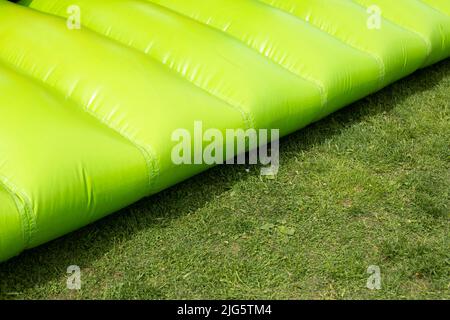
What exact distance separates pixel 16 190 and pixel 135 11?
4.94ft

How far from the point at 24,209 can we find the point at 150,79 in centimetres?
93

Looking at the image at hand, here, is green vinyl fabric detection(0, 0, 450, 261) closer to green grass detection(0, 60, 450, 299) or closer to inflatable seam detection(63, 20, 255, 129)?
inflatable seam detection(63, 20, 255, 129)

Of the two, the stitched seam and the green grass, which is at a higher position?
the stitched seam

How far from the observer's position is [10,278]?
2.36 m

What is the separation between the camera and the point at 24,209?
2.28m

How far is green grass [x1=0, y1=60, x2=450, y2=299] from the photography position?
7.95 ft

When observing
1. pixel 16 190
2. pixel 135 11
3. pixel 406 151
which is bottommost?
pixel 16 190

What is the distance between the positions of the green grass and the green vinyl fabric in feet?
0.45

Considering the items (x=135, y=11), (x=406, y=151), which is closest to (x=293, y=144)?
(x=406, y=151)

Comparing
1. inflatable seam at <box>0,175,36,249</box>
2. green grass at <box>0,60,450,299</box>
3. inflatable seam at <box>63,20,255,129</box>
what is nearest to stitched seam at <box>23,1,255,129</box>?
inflatable seam at <box>63,20,255,129</box>

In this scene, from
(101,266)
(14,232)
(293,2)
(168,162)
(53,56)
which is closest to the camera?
(14,232)

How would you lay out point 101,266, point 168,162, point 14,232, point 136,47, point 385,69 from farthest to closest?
point 385,69, point 136,47, point 168,162, point 101,266, point 14,232
